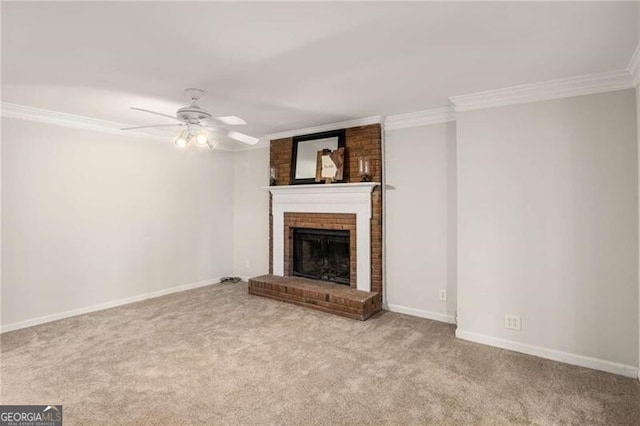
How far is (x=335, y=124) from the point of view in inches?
172

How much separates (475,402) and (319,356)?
1233mm

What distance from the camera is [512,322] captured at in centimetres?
308

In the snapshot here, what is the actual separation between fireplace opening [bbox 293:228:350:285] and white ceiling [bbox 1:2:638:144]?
6.48 feet

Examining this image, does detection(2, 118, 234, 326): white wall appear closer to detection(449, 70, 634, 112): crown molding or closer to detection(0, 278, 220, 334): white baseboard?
detection(0, 278, 220, 334): white baseboard

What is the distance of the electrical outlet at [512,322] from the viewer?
3049 millimetres

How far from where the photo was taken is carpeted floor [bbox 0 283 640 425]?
2.13 metres

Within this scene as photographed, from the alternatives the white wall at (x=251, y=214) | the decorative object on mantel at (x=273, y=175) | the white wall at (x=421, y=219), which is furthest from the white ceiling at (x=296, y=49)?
the white wall at (x=251, y=214)

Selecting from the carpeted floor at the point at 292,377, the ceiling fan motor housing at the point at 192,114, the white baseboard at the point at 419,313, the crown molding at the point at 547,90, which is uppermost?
the crown molding at the point at 547,90

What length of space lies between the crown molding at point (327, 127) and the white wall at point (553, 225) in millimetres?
1132

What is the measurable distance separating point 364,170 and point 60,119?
11.6 feet

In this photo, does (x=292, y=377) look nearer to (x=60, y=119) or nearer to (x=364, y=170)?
(x=364, y=170)

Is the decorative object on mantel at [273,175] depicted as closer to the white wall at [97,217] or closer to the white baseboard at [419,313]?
the white wall at [97,217]

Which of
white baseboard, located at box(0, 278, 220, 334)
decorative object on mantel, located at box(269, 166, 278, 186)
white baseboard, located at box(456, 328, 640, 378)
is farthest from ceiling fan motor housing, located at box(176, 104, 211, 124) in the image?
white baseboard, located at box(456, 328, 640, 378)

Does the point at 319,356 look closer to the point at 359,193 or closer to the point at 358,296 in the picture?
the point at 358,296
